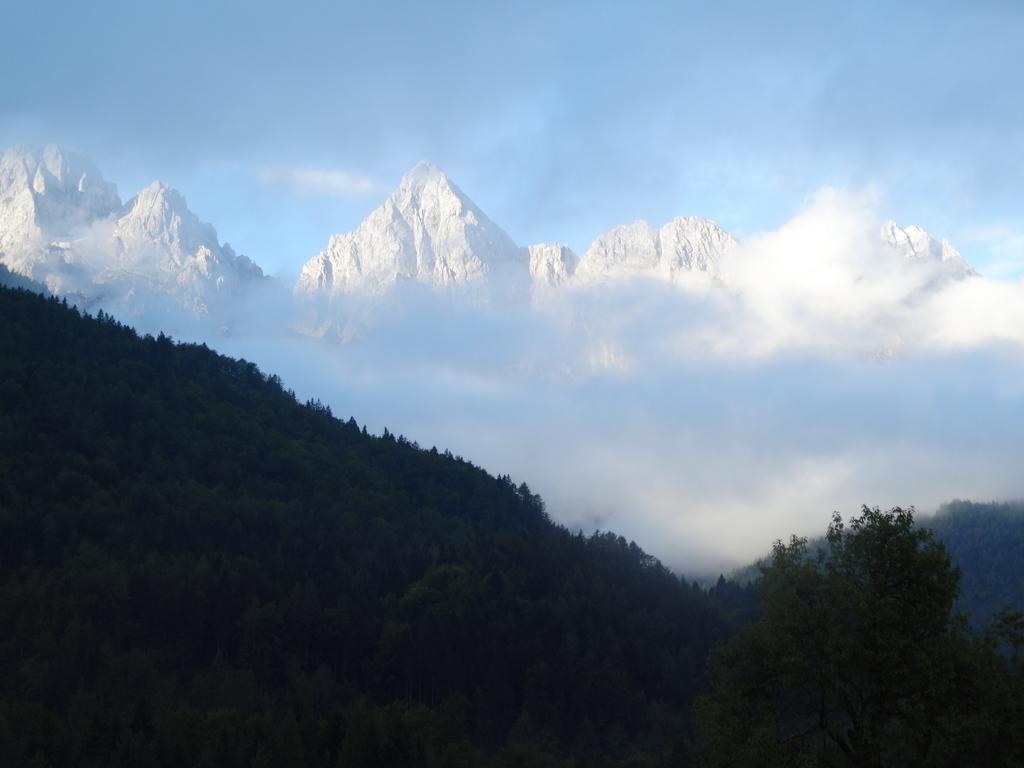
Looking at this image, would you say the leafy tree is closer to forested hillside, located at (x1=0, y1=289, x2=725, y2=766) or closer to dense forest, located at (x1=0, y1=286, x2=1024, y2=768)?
dense forest, located at (x1=0, y1=286, x2=1024, y2=768)

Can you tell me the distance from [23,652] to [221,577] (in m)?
28.9

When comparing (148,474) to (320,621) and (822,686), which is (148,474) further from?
(822,686)

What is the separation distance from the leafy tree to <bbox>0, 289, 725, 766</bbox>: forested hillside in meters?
44.1

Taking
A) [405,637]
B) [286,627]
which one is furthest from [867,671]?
A: [286,627]

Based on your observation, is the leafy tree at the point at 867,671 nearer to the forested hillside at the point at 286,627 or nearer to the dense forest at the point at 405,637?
the dense forest at the point at 405,637

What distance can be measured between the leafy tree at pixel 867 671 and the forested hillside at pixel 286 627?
1737 inches

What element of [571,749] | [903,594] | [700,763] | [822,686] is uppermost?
[903,594]

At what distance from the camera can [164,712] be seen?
85812mm

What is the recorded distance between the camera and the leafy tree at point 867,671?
31797mm

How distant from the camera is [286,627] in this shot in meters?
131

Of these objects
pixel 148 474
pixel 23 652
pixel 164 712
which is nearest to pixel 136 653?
pixel 23 652

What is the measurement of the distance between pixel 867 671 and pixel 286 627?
4254 inches

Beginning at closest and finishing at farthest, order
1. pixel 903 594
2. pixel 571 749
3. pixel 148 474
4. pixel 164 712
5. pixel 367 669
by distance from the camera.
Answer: pixel 903 594
pixel 164 712
pixel 571 749
pixel 367 669
pixel 148 474

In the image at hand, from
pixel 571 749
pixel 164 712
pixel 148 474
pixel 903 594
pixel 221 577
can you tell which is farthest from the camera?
pixel 148 474
